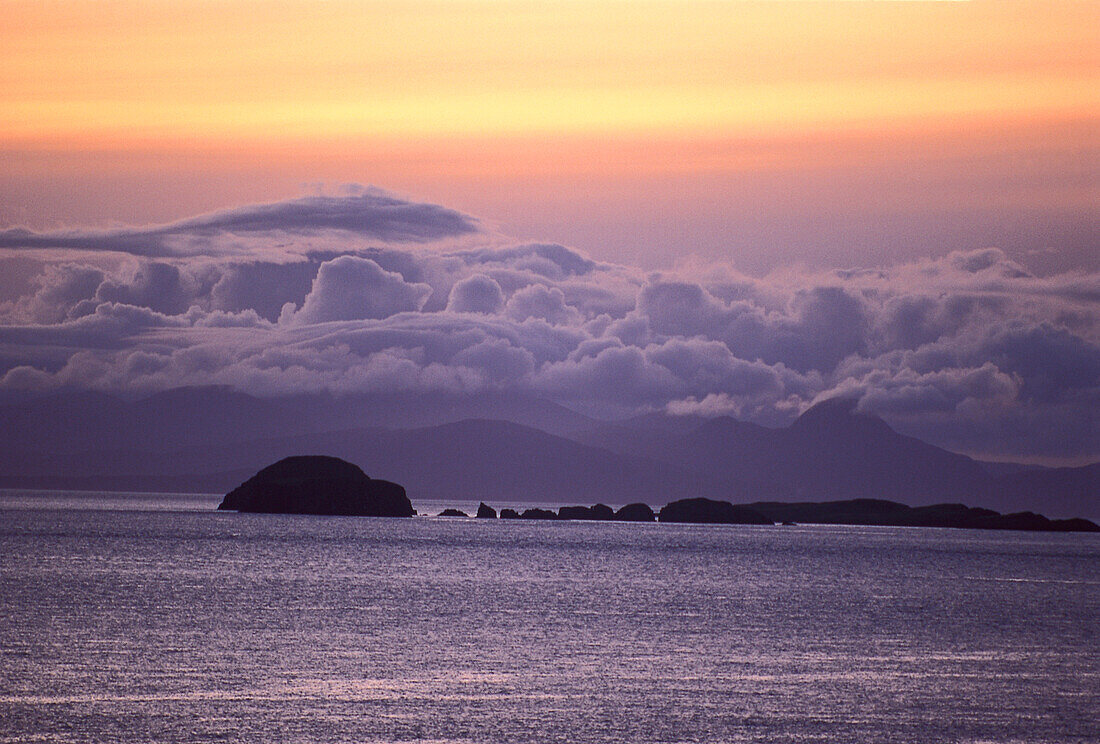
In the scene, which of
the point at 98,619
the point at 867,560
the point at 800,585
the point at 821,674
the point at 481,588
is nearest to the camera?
the point at 821,674

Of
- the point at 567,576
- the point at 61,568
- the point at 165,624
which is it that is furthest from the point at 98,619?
the point at 567,576

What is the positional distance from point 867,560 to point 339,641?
12736 centimetres

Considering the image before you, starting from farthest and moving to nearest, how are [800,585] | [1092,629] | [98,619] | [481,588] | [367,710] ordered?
[800,585], [481,588], [1092,629], [98,619], [367,710]

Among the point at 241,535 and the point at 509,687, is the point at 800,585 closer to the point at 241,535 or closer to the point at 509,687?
the point at 509,687

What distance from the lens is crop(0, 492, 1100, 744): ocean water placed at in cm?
5147

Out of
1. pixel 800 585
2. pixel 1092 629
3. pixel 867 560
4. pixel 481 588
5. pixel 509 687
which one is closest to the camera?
pixel 509 687

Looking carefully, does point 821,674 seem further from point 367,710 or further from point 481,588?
point 481,588

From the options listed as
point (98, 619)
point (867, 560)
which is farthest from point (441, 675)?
point (867, 560)

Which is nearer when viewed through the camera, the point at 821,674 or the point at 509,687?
the point at 509,687

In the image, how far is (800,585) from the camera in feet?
415

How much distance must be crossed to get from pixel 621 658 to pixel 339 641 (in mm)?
15858

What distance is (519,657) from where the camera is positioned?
224 ft

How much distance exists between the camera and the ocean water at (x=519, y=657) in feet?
169

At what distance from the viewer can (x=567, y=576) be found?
128 meters
